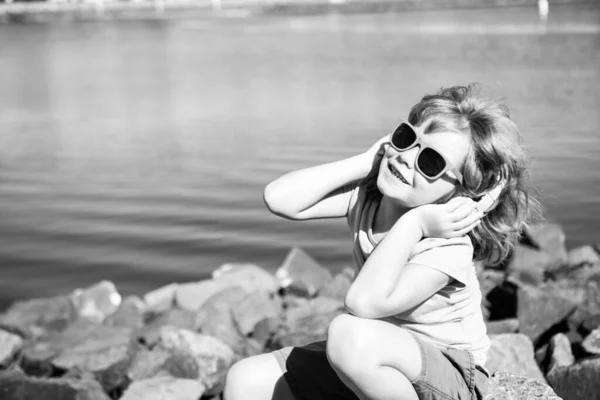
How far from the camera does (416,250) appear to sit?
249 cm

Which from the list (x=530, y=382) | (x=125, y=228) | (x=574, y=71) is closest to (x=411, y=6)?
(x=574, y=71)

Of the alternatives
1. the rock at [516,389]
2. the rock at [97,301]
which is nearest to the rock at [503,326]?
the rock at [516,389]

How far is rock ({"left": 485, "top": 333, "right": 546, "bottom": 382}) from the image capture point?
11.0 ft

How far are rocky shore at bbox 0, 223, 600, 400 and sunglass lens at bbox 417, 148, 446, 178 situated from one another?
0.79 m

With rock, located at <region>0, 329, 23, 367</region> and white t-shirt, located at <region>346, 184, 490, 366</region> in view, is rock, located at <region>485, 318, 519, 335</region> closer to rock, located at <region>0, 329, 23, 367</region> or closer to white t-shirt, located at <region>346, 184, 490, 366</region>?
white t-shirt, located at <region>346, 184, 490, 366</region>

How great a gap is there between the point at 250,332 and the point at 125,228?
2.93 meters

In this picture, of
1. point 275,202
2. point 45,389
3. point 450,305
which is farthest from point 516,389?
point 45,389

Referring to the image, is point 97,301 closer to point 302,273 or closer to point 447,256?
point 302,273

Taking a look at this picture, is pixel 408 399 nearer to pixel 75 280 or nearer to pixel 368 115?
pixel 75 280

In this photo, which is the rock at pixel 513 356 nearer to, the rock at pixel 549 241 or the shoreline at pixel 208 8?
the rock at pixel 549 241

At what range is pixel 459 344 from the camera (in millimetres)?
2568

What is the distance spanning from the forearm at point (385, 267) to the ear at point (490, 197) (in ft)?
0.79

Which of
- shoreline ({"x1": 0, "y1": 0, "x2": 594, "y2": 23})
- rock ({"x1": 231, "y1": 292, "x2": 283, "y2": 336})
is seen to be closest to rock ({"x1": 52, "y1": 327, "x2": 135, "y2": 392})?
rock ({"x1": 231, "y1": 292, "x2": 283, "y2": 336})

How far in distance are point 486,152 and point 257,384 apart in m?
1.05
